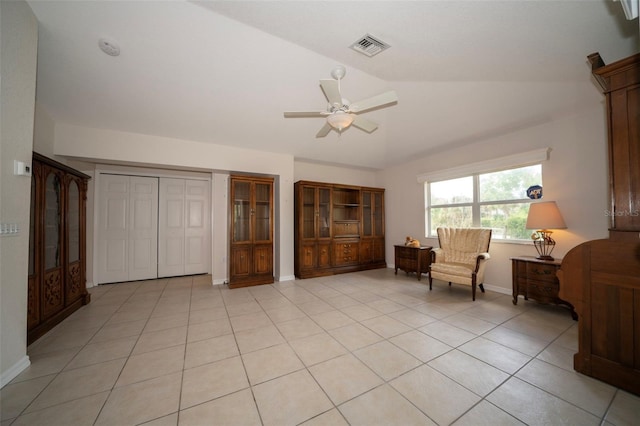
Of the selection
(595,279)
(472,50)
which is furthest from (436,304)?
(472,50)

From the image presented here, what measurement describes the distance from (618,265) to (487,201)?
2.69m

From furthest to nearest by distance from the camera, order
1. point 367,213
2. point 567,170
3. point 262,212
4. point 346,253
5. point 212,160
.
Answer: point 367,213 → point 346,253 → point 262,212 → point 212,160 → point 567,170

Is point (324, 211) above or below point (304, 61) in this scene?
below

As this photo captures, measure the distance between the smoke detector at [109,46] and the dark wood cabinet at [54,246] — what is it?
4.22 ft

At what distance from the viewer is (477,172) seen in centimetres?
416

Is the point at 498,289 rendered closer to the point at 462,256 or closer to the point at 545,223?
the point at 462,256

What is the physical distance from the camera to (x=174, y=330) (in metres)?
2.52

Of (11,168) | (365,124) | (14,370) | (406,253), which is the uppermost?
(365,124)

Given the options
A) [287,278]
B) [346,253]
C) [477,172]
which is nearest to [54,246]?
[287,278]

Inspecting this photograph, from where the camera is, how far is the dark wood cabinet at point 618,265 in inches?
61.3

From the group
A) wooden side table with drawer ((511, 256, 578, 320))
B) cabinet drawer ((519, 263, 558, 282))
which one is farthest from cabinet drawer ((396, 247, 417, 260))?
cabinet drawer ((519, 263, 558, 282))

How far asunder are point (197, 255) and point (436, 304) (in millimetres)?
4928

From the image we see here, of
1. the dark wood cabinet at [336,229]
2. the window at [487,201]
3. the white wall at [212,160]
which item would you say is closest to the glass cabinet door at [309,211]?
the dark wood cabinet at [336,229]

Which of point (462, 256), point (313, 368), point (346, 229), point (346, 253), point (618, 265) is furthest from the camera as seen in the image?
point (346, 229)
